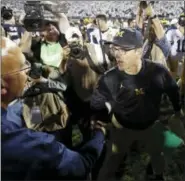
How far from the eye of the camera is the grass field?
317 centimetres

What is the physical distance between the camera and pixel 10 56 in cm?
299

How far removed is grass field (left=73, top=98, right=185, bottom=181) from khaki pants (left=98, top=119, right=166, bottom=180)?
0.21 feet

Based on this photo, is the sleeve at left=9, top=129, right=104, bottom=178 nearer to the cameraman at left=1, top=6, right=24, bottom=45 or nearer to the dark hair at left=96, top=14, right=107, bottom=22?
the cameraman at left=1, top=6, right=24, bottom=45

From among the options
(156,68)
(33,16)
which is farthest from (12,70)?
(156,68)

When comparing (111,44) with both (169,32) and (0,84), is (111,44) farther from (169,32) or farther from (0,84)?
(0,84)

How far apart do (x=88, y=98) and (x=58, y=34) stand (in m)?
0.50

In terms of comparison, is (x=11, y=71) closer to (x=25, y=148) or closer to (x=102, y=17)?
(x=25, y=148)

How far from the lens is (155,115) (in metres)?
3.15

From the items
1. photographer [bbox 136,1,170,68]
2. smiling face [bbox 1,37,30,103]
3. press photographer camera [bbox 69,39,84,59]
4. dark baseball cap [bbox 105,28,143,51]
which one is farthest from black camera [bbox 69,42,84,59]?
photographer [bbox 136,1,170,68]

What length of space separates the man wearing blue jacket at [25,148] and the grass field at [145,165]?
138mm

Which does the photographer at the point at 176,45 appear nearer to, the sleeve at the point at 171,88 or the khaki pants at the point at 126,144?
the sleeve at the point at 171,88

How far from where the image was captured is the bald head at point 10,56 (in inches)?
117

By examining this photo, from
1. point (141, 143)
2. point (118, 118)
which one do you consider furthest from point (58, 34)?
point (141, 143)

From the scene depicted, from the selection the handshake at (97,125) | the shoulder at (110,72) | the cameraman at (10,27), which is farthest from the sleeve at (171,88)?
the cameraman at (10,27)
